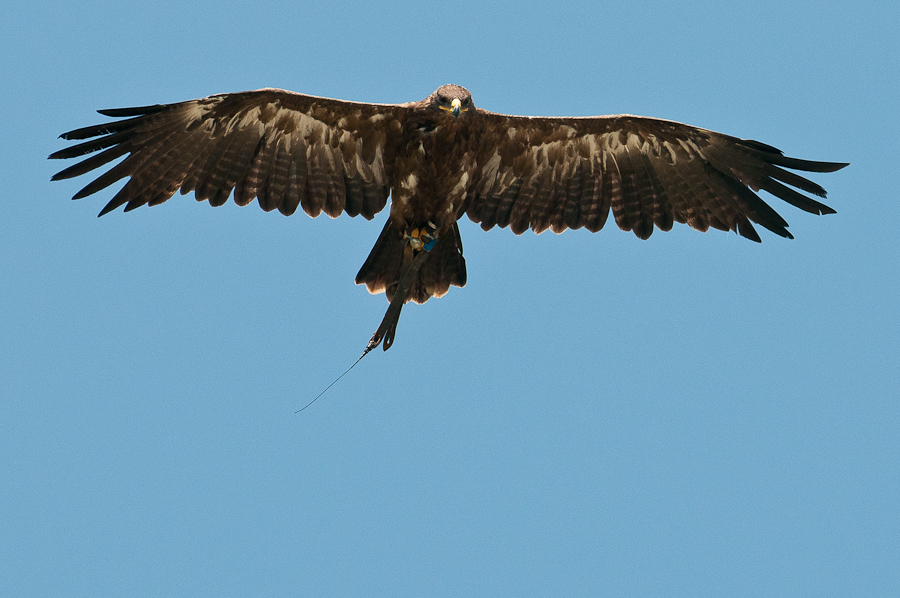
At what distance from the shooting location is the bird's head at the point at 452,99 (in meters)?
9.84

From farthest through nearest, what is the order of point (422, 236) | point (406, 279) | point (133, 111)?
point (422, 236)
point (406, 279)
point (133, 111)

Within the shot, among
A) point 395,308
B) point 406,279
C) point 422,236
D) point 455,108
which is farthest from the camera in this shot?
point 422,236

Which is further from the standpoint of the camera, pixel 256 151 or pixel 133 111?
pixel 256 151

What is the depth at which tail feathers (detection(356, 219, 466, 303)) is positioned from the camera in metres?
11.0

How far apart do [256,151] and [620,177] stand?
3.72 meters

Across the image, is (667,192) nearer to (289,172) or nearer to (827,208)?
(827,208)

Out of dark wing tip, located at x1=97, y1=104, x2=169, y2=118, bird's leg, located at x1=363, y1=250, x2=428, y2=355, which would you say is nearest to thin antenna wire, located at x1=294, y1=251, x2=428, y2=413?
bird's leg, located at x1=363, y1=250, x2=428, y2=355

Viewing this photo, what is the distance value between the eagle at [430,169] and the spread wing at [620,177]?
0.01m

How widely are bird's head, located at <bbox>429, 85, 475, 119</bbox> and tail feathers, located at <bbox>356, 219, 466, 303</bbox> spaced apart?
1.50 m

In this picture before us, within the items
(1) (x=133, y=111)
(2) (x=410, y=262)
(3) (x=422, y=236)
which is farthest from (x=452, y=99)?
(1) (x=133, y=111)

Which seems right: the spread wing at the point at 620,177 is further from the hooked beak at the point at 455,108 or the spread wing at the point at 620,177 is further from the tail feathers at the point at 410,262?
the hooked beak at the point at 455,108

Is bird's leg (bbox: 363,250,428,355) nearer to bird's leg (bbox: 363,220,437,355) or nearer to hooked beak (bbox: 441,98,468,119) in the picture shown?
bird's leg (bbox: 363,220,437,355)

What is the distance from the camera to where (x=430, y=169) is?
10.4 meters

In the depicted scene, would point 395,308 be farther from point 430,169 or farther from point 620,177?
point 620,177
